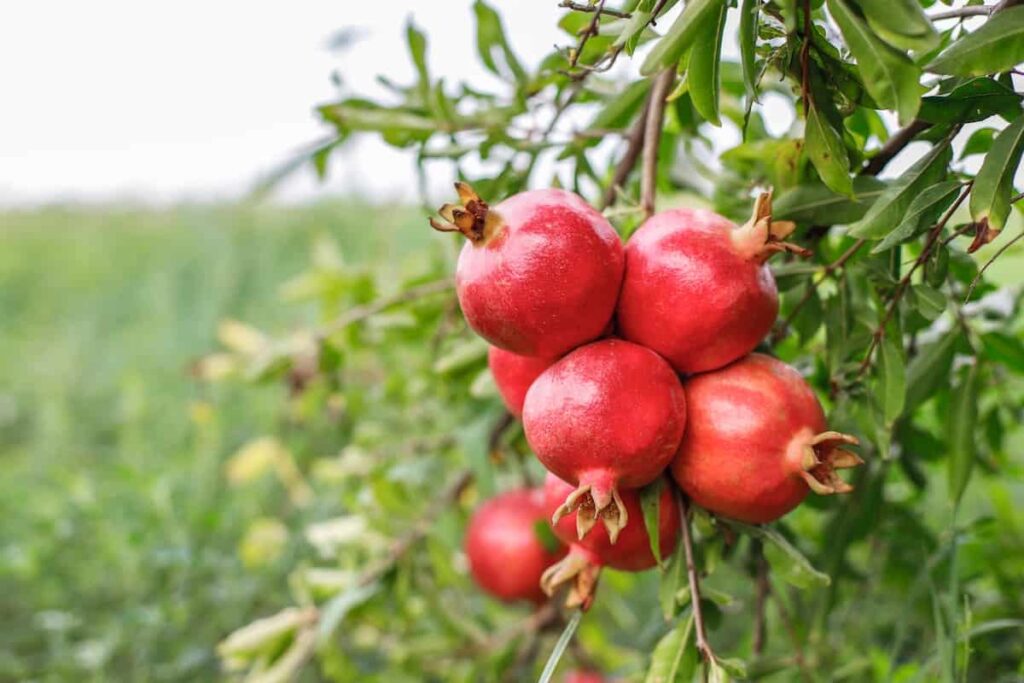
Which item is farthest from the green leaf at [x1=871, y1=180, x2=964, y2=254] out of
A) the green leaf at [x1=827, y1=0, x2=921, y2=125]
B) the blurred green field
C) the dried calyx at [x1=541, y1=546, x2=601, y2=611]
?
the blurred green field

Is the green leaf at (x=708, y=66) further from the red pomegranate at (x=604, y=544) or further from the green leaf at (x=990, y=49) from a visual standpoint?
the red pomegranate at (x=604, y=544)

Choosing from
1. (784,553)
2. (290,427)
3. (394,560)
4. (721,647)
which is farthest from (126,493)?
(784,553)

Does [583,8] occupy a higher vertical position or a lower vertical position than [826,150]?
higher

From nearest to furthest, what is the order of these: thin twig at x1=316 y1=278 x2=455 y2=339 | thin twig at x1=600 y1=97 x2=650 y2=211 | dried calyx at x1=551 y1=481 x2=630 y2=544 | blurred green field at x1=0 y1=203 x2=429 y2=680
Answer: dried calyx at x1=551 y1=481 x2=630 y2=544, thin twig at x1=600 y1=97 x2=650 y2=211, thin twig at x1=316 y1=278 x2=455 y2=339, blurred green field at x1=0 y1=203 x2=429 y2=680

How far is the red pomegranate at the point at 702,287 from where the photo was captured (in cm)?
67

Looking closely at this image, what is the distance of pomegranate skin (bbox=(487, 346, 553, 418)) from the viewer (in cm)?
73

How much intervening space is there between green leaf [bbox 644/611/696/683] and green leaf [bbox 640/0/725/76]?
0.42 meters

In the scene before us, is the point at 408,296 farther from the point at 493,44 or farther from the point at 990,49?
the point at 990,49

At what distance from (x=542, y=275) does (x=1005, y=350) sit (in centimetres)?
57

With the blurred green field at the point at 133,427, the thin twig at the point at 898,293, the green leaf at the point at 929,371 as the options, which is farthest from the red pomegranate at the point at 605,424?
the blurred green field at the point at 133,427

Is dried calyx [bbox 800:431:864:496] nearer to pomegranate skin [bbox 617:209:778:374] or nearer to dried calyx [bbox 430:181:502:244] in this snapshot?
pomegranate skin [bbox 617:209:778:374]

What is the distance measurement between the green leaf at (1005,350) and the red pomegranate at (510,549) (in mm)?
594

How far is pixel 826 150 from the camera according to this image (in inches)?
25.6

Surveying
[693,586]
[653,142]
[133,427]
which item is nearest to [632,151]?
[653,142]
